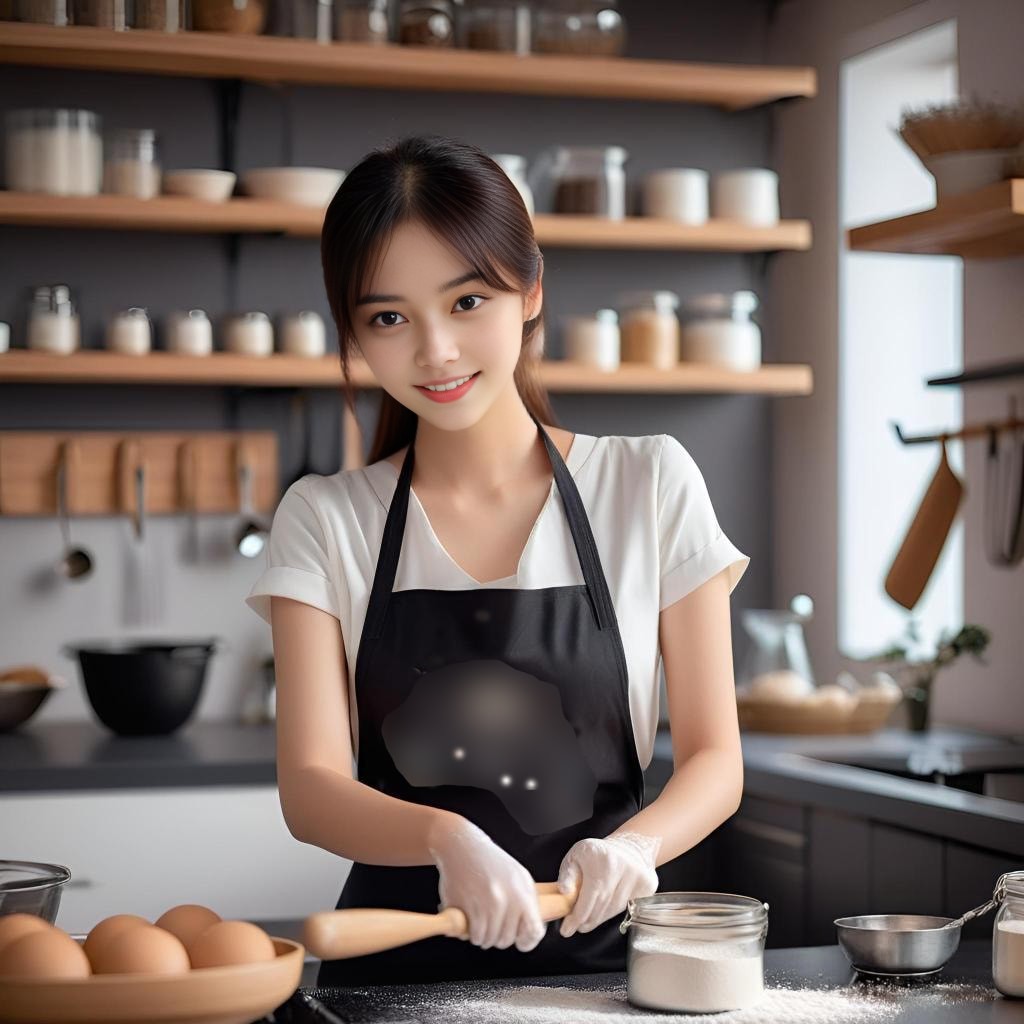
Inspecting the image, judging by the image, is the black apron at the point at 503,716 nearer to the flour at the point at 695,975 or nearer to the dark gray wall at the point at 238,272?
the flour at the point at 695,975

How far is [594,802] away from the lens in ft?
5.61

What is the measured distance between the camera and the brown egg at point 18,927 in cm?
120

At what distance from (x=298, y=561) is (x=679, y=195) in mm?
2192

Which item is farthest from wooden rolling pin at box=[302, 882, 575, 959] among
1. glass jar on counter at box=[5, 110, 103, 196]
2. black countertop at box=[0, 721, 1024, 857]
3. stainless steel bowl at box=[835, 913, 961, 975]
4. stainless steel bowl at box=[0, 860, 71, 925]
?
glass jar on counter at box=[5, 110, 103, 196]

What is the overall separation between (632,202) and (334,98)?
740 mm

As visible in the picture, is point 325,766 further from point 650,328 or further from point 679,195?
point 679,195

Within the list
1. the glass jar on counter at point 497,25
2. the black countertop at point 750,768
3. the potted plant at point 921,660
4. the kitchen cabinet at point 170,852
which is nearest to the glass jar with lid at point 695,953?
the black countertop at point 750,768

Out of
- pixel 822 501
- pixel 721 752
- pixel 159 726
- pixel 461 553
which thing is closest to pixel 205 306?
pixel 159 726

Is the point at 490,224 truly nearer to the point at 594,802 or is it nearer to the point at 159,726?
the point at 594,802

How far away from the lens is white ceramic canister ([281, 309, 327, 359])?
3480 millimetres

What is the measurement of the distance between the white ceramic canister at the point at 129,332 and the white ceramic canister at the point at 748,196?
1312 mm

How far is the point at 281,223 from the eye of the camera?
3414 mm

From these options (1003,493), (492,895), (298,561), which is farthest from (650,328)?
(492,895)

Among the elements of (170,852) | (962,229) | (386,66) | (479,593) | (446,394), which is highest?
(386,66)
